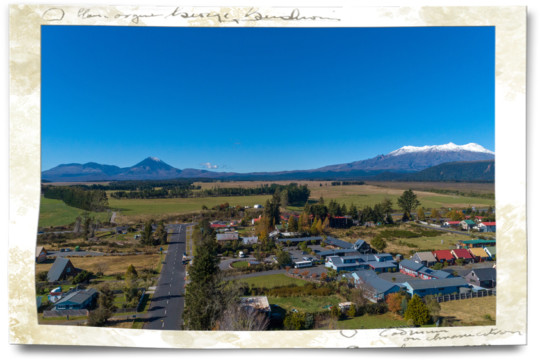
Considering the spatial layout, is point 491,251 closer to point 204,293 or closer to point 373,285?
point 373,285

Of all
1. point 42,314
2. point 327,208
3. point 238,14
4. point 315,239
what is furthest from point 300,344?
point 238,14

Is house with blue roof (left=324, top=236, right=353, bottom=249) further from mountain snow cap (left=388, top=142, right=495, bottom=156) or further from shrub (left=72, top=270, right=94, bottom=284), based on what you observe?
shrub (left=72, top=270, right=94, bottom=284)

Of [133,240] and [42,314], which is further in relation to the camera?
[133,240]

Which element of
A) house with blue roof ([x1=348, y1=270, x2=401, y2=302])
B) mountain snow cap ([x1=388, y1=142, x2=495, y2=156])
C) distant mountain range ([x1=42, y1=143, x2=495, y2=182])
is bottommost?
house with blue roof ([x1=348, y1=270, x2=401, y2=302])

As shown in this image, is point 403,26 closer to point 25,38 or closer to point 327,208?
point 327,208

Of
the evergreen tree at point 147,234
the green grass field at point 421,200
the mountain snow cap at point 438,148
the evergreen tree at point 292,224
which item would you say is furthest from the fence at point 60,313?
the mountain snow cap at point 438,148

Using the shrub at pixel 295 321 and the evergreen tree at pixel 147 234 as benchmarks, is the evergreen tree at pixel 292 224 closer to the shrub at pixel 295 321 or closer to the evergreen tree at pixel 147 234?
the shrub at pixel 295 321

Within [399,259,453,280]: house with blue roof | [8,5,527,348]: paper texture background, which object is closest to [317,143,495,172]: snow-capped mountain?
[8,5,527,348]: paper texture background
